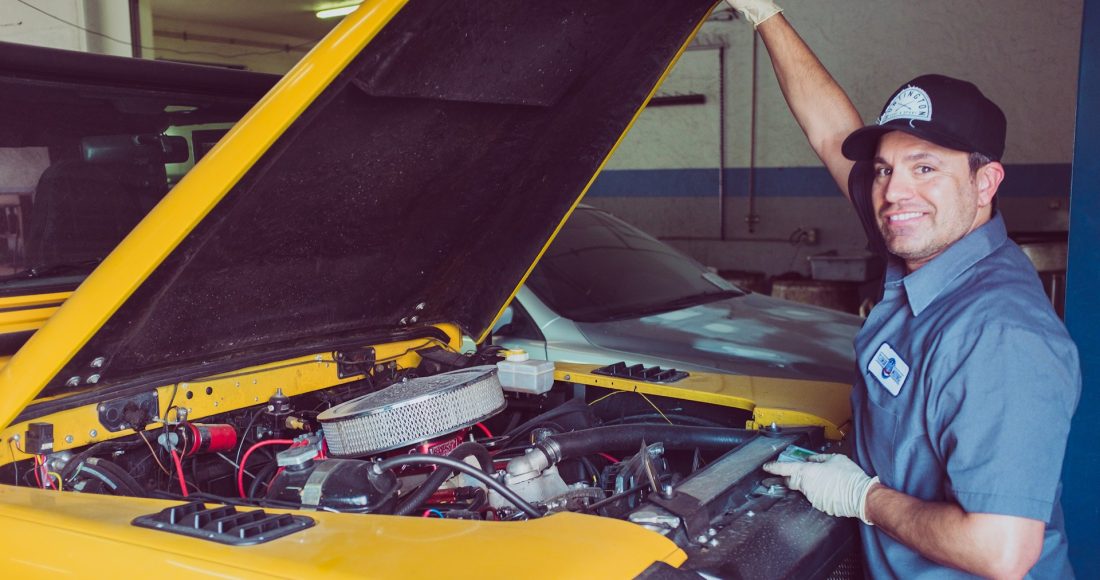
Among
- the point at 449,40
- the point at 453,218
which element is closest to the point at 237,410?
the point at 453,218

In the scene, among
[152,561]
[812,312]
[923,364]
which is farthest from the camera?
[812,312]

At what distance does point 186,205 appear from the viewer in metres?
1.45

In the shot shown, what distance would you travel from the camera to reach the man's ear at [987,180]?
1735 millimetres

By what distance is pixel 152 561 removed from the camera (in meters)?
1.31

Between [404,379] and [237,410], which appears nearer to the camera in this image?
[237,410]

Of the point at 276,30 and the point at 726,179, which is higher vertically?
the point at 276,30

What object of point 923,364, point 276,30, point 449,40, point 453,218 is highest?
point 276,30

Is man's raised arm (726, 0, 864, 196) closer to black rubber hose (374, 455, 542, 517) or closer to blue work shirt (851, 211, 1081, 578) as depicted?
blue work shirt (851, 211, 1081, 578)

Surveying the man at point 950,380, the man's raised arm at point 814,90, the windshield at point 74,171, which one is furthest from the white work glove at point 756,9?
the windshield at point 74,171

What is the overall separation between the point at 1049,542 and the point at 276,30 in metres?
13.4

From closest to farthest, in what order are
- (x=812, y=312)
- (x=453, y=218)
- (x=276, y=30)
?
1. (x=453, y=218)
2. (x=812, y=312)
3. (x=276, y=30)

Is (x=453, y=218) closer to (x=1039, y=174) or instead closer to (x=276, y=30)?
(x=1039, y=174)

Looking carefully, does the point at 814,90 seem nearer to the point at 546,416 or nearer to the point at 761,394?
the point at 761,394

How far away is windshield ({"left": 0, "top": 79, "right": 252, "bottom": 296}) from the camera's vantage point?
1870mm
